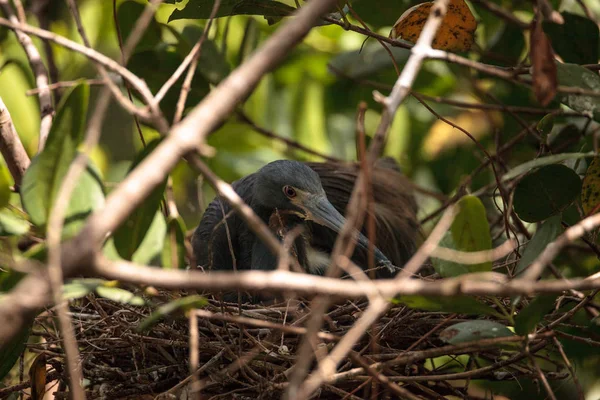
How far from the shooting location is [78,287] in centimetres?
149

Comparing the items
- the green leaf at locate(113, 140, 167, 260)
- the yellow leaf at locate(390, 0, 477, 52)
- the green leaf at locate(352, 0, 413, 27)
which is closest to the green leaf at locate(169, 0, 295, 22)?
the yellow leaf at locate(390, 0, 477, 52)

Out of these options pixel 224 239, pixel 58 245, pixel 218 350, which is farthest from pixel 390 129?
pixel 58 245

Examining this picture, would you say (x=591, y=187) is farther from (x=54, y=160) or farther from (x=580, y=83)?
(x=54, y=160)

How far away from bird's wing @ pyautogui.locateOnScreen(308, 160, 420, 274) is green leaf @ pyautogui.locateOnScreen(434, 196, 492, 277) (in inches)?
58.3

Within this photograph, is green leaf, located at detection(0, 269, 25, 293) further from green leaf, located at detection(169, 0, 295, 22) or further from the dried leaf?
the dried leaf

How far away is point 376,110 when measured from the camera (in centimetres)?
354

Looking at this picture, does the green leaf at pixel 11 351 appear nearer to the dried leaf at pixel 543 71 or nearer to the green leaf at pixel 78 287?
the green leaf at pixel 78 287

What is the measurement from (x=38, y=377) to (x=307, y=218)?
1102mm

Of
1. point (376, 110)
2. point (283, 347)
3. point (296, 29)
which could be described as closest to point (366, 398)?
point (283, 347)

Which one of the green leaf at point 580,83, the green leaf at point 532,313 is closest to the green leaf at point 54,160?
the green leaf at point 532,313

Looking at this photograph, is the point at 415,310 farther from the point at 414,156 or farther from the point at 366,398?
the point at 414,156

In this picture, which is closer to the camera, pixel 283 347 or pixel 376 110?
pixel 283 347

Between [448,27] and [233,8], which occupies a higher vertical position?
[233,8]

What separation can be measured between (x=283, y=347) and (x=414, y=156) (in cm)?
190
